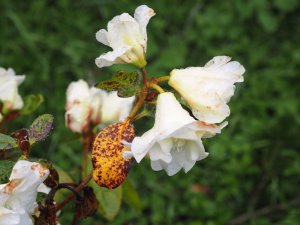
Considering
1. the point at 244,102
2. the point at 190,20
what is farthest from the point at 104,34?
the point at 190,20

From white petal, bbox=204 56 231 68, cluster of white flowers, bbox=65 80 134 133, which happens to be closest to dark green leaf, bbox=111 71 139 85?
white petal, bbox=204 56 231 68

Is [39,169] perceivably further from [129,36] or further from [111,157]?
[129,36]

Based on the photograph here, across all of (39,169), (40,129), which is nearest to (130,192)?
(40,129)

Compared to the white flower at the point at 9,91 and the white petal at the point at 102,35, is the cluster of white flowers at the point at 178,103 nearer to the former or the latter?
the white petal at the point at 102,35

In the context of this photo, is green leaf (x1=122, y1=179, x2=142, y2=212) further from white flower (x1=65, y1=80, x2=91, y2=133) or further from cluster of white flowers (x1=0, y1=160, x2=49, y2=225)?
cluster of white flowers (x1=0, y1=160, x2=49, y2=225)

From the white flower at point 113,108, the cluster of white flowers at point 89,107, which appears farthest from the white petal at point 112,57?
the white flower at point 113,108

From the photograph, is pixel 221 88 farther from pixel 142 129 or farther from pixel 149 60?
pixel 149 60
